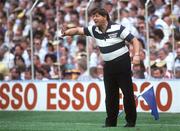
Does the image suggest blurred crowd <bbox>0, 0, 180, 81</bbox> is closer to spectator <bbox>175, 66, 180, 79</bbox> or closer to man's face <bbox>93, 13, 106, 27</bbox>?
spectator <bbox>175, 66, 180, 79</bbox>

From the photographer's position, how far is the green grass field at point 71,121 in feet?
40.2

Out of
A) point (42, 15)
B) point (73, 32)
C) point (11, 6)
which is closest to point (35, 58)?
point (42, 15)

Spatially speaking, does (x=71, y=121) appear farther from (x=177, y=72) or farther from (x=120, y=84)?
(x=177, y=72)

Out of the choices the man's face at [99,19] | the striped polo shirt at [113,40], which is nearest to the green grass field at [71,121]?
the striped polo shirt at [113,40]

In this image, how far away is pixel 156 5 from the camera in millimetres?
18938

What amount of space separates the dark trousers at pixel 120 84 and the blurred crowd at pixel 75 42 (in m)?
4.96

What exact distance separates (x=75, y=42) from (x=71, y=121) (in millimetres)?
5609

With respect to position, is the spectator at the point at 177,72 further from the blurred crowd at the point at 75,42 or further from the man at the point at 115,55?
the man at the point at 115,55

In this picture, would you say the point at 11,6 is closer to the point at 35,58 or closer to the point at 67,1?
the point at 67,1

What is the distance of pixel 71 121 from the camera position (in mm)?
14875

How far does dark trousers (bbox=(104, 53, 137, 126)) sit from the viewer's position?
12188mm

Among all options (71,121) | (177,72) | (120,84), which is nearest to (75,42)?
(177,72)

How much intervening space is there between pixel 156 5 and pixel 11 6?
6909 mm

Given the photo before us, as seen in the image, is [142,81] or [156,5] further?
[156,5]
